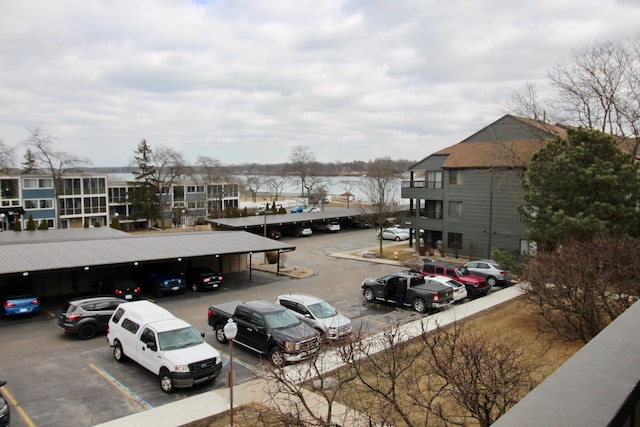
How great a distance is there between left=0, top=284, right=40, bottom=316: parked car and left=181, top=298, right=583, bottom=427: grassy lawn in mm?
14648

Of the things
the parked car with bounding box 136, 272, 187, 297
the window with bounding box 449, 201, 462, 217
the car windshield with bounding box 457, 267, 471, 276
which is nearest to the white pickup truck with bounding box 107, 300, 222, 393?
the parked car with bounding box 136, 272, 187, 297

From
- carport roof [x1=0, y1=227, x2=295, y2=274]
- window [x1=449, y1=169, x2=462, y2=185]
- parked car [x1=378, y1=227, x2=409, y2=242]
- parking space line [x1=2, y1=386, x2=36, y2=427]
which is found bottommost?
parked car [x1=378, y1=227, x2=409, y2=242]

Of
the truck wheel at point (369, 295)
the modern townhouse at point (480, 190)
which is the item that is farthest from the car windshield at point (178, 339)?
the modern townhouse at point (480, 190)

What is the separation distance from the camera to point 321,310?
19.5m

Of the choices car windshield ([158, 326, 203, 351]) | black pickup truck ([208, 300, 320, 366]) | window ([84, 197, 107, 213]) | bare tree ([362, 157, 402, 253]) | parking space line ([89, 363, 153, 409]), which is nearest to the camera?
parking space line ([89, 363, 153, 409])

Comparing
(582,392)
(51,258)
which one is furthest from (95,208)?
(582,392)

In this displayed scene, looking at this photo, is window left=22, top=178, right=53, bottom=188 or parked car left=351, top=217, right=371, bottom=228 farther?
window left=22, top=178, right=53, bottom=188

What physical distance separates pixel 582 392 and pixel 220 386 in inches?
539

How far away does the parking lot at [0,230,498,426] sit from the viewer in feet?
42.5

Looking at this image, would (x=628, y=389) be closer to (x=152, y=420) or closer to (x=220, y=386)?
(x=152, y=420)

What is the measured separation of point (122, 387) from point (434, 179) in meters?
33.8

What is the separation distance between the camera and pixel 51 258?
24.4m

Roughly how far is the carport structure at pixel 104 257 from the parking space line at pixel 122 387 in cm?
886

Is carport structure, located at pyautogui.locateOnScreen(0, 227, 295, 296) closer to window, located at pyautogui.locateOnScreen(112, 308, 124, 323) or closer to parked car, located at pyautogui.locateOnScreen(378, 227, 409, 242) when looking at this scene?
window, located at pyautogui.locateOnScreen(112, 308, 124, 323)
